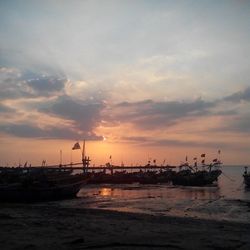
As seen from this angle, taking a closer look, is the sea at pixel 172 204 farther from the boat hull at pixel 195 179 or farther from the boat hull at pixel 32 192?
the boat hull at pixel 195 179

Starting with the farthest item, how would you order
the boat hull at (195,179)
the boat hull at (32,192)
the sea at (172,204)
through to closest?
the boat hull at (195,179), the boat hull at (32,192), the sea at (172,204)

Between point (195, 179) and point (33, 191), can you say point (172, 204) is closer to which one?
point (33, 191)

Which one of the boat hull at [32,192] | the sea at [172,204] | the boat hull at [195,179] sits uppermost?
the boat hull at [195,179]

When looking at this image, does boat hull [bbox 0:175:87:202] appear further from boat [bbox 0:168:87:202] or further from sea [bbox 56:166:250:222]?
sea [bbox 56:166:250:222]

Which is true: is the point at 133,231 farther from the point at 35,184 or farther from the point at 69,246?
the point at 35,184

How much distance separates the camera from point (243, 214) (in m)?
32.1

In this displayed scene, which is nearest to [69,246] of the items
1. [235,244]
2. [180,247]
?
[180,247]

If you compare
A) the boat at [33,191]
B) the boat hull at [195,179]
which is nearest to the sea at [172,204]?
the boat at [33,191]

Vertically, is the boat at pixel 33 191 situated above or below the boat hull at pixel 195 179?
below

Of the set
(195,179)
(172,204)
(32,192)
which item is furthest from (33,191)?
(195,179)

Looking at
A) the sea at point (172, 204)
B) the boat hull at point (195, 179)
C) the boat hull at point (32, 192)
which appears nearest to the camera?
the sea at point (172, 204)

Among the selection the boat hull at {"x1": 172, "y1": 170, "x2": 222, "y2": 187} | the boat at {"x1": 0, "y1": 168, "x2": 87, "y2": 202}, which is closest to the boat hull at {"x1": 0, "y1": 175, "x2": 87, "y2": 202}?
the boat at {"x1": 0, "y1": 168, "x2": 87, "y2": 202}

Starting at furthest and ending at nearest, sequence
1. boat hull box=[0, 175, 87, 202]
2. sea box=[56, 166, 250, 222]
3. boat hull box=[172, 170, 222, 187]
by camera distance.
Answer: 1. boat hull box=[172, 170, 222, 187]
2. boat hull box=[0, 175, 87, 202]
3. sea box=[56, 166, 250, 222]

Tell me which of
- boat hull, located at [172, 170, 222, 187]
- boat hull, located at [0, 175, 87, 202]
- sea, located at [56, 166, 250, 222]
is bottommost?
sea, located at [56, 166, 250, 222]
